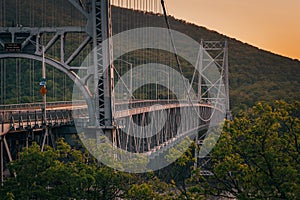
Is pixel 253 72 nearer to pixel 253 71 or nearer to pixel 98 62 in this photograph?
pixel 253 71

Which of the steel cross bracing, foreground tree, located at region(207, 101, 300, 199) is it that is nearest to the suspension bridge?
the steel cross bracing

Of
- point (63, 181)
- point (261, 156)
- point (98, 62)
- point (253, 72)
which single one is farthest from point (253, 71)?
point (261, 156)

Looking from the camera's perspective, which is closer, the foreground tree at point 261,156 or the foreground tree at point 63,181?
the foreground tree at point 261,156

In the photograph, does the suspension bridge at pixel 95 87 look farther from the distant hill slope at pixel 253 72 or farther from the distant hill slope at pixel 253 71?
the distant hill slope at pixel 253 71

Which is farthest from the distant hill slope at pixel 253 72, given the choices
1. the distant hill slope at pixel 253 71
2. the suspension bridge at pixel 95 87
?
the suspension bridge at pixel 95 87

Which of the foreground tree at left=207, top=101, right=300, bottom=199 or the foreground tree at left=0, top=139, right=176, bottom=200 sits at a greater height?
the foreground tree at left=207, top=101, right=300, bottom=199

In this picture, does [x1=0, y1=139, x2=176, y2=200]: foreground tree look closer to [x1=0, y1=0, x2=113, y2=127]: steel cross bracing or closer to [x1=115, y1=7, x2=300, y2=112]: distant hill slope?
[x1=0, y1=0, x2=113, y2=127]: steel cross bracing

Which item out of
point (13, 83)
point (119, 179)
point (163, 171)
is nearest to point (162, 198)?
point (119, 179)
